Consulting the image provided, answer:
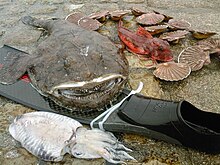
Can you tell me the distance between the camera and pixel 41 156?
86.1 inches

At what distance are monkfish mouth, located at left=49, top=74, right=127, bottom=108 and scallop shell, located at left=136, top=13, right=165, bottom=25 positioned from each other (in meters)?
1.56

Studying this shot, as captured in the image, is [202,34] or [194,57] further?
[202,34]

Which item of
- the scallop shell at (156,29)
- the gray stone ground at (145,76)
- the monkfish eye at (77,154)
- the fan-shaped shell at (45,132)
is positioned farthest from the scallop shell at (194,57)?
the monkfish eye at (77,154)

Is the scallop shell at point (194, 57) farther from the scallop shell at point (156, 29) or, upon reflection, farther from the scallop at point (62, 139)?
the scallop at point (62, 139)

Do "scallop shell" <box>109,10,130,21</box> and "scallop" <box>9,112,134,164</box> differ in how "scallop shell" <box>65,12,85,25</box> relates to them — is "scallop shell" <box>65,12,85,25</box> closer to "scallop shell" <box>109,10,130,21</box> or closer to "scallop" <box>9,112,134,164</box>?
"scallop shell" <box>109,10,130,21</box>

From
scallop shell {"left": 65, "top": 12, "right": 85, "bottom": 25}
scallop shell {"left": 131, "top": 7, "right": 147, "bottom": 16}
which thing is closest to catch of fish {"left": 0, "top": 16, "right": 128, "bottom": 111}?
scallop shell {"left": 65, "top": 12, "right": 85, "bottom": 25}

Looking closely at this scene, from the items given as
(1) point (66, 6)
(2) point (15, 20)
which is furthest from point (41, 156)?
(1) point (66, 6)

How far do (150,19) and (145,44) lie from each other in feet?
2.12

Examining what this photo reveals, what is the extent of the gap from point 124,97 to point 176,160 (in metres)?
0.68

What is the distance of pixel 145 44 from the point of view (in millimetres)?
3408

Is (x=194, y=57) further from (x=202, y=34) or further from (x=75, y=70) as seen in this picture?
(x=75, y=70)

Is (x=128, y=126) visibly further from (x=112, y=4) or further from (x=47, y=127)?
(x=112, y=4)

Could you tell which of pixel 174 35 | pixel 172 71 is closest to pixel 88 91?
pixel 172 71

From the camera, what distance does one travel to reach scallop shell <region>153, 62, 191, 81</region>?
→ 297 centimetres
